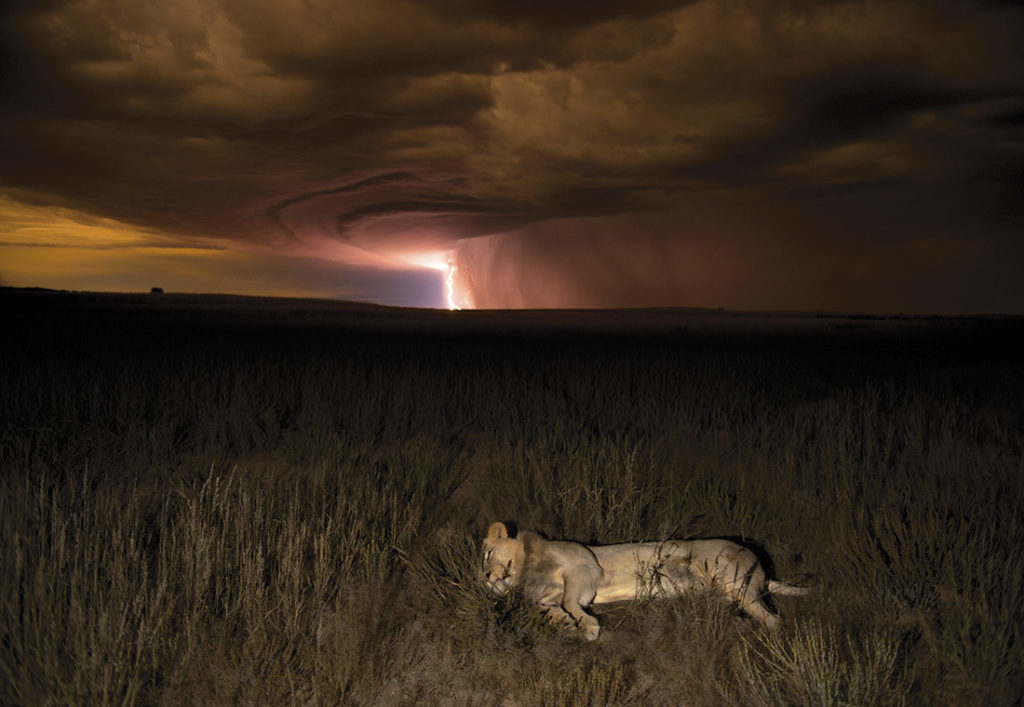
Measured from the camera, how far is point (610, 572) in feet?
11.1

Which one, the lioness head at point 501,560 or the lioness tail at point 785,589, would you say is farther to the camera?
the lioness tail at point 785,589

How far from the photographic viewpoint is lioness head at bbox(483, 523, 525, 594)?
322 centimetres

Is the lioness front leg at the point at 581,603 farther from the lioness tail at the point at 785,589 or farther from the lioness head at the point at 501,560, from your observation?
the lioness tail at the point at 785,589

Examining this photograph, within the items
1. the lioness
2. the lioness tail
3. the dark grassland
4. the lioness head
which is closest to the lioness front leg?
the lioness

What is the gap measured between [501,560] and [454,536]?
1.08 m

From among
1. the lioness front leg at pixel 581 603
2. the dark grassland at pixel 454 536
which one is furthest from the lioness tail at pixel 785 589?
the lioness front leg at pixel 581 603

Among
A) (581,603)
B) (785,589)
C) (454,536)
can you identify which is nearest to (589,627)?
(581,603)

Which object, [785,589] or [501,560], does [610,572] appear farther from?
[785,589]

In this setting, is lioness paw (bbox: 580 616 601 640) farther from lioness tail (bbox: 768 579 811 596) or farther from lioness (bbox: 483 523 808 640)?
lioness tail (bbox: 768 579 811 596)

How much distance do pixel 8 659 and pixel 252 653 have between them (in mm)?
1008

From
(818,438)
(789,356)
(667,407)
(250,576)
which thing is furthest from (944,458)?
(789,356)

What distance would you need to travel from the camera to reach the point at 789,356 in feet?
56.9

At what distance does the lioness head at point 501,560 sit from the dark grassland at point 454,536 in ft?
0.28

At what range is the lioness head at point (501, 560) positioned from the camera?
3.22 m
